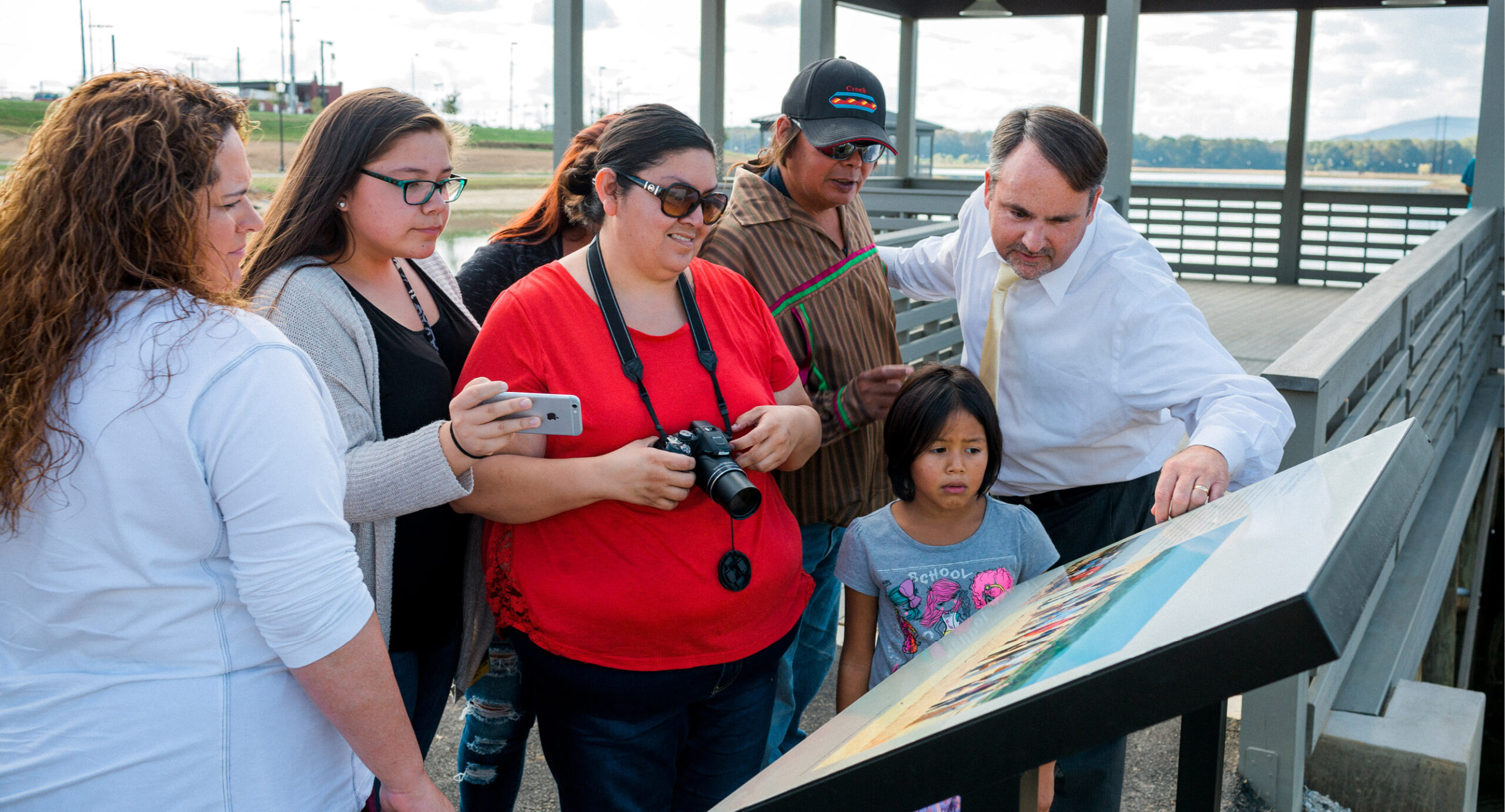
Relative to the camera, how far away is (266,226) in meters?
1.92

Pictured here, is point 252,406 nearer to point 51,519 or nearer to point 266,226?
point 51,519

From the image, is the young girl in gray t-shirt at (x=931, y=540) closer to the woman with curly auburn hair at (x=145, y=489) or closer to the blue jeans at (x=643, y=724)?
the blue jeans at (x=643, y=724)

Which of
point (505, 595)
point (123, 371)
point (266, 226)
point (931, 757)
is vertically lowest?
point (505, 595)

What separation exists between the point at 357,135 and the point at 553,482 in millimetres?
688

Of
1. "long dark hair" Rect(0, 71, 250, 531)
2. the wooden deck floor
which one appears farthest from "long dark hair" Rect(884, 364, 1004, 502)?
the wooden deck floor

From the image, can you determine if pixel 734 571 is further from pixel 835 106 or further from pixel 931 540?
pixel 835 106

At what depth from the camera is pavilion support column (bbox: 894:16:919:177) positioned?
13.1m

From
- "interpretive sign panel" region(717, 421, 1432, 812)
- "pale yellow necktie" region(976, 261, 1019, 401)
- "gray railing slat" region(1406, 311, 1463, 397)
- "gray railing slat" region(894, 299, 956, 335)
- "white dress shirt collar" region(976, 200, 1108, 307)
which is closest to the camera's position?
"interpretive sign panel" region(717, 421, 1432, 812)

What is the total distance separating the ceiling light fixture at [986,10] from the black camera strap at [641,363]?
421 inches

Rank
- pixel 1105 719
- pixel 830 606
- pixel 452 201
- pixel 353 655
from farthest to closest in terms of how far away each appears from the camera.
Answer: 1. pixel 830 606
2. pixel 452 201
3. pixel 353 655
4. pixel 1105 719

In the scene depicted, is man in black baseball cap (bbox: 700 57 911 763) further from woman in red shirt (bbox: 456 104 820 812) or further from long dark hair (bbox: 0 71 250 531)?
long dark hair (bbox: 0 71 250 531)

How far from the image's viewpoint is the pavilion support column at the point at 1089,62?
1336 cm

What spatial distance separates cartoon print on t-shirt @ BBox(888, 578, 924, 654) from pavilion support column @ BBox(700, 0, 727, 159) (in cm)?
854

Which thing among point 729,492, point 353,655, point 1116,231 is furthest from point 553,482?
point 1116,231
